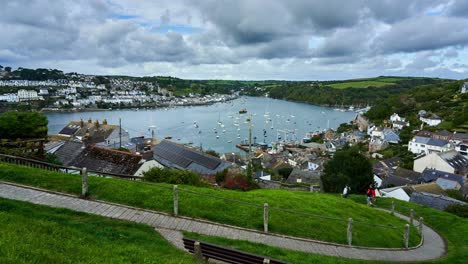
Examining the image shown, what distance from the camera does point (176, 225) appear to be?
32.6 feet

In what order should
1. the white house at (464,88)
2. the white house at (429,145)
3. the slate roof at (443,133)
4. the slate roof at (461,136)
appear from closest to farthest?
1. the white house at (429,145)
2. the slate roof at (461,136)
3. the slate roof at (443,133)
4. the white house at (464,88)

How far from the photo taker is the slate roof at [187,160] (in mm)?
34781

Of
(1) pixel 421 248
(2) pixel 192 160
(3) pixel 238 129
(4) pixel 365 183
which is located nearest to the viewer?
(1) pixel 421 248

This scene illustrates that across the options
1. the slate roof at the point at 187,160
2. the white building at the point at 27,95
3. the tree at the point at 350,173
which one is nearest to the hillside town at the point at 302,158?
the slate roof at the point at 187,160

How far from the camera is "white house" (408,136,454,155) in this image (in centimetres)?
6350

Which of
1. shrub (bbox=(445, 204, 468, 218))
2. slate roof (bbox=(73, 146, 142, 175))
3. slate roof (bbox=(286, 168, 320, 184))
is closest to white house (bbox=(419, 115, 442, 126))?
slate roof (bbox=(286, 168, 320, 184))

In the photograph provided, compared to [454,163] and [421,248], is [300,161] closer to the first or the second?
[454,163]

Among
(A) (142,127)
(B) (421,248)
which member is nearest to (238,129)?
(A) (142,127)

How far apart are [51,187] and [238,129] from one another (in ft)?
301

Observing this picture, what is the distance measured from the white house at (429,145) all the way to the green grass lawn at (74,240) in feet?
221

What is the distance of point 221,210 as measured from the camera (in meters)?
11.3

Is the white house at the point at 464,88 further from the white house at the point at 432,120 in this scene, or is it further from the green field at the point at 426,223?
the green field at the point at 426,223

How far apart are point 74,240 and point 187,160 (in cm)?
3098

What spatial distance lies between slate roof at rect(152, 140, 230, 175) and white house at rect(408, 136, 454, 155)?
48.3 metres
